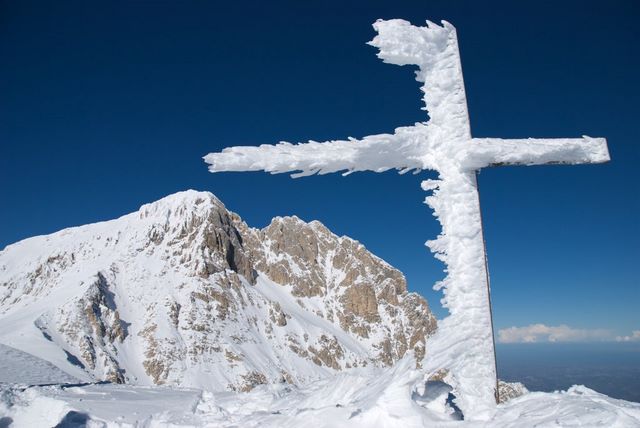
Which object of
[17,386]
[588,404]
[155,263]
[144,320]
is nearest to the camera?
[588,404]

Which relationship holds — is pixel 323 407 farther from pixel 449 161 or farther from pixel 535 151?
pixel 535 151

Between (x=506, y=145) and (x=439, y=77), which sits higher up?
(x=439, y=77)

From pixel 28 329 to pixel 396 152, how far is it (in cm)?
12280

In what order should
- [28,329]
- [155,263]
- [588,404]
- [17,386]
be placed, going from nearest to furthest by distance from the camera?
[588,404], [17,386], [28,329], [155,263]

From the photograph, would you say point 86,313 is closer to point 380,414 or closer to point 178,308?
point 178,308

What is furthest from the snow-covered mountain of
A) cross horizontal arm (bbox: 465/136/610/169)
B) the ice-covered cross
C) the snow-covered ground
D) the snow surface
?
cross horizontal arm (bbox: 465/136/610/169)

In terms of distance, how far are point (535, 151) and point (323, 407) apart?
10.8 ft

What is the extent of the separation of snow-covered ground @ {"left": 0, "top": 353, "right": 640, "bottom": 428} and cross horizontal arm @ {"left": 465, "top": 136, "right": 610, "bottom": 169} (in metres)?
2.07

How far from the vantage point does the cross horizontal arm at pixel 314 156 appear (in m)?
4.18

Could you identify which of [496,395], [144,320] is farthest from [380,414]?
[144,320]

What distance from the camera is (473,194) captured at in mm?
4309

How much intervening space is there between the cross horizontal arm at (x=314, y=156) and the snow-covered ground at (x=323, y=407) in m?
2.01

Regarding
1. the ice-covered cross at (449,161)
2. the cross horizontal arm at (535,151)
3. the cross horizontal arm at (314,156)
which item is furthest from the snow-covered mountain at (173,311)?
the cross horizontal arm at (535,151)

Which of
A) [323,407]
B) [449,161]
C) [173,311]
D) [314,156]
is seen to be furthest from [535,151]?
[173,311]
